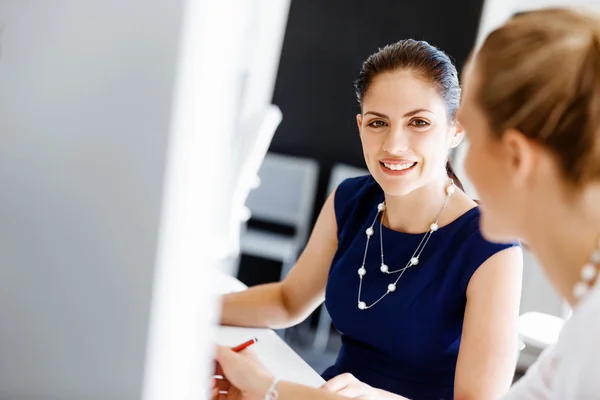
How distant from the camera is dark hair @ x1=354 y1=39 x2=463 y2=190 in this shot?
1169 mm

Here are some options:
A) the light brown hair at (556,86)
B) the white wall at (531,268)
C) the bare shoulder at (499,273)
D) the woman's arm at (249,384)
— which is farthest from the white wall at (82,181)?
the white wall at (531,268)

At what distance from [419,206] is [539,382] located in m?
0.56

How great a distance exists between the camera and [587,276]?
2.15 ft

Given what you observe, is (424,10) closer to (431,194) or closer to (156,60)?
(431,194)

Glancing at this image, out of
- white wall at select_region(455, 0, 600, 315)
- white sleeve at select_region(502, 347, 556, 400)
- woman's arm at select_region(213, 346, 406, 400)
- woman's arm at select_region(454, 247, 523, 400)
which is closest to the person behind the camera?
white sleeve at select_region(502, 347, 556, 400)

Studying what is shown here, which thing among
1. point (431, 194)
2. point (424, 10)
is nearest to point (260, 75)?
point (424, 10)

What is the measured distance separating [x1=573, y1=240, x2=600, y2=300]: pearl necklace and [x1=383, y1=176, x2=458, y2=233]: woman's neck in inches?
22.2

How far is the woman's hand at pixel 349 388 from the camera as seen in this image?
97 cm

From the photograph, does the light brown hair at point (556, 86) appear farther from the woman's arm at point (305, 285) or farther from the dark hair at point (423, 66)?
the woman's arm at point (305, 285)

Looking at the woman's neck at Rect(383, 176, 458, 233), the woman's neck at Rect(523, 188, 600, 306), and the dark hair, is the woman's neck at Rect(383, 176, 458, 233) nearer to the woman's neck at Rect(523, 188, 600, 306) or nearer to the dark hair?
the dark hair

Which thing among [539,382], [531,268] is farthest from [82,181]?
[531,268]

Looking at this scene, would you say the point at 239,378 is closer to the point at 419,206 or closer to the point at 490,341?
the point at 490,341

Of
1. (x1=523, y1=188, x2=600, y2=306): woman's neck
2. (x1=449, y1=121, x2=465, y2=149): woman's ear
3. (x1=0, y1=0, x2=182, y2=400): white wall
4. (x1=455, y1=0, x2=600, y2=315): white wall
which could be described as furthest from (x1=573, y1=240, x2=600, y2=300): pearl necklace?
(x1=455, y1=0, x2=600, y2=315): white wall

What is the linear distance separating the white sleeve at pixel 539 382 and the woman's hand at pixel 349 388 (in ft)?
0.89
